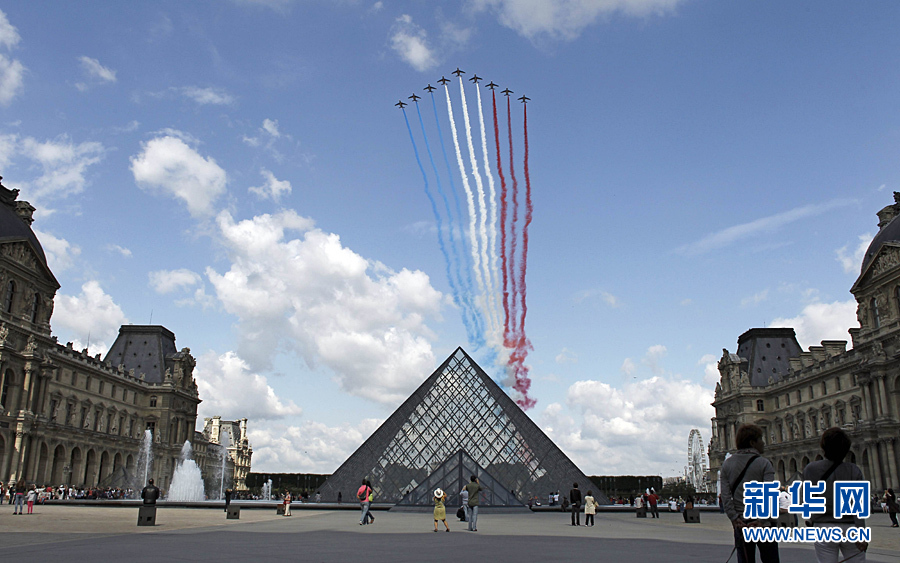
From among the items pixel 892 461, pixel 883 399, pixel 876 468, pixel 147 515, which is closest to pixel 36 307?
pixel 147 515

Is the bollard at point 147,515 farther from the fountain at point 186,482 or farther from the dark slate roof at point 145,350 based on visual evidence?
the dark slate roof at point 145,350

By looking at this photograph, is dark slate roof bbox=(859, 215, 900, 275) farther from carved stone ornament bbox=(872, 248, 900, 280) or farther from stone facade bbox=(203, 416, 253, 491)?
stone facade bbox=(203, 416, 253, 491)

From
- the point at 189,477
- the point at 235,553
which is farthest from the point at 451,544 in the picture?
the point at 189,477

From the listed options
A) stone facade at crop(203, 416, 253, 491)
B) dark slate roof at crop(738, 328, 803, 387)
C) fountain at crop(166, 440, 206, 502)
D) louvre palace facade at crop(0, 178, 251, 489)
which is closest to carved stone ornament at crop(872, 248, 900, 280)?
dark slate roof at crop(738, 328, 803, 387)

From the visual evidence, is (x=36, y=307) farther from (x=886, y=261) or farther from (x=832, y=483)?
(x=886, y=261)

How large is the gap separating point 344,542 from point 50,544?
3939 millimetres

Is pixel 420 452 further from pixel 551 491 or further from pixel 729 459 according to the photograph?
pixel 729 459

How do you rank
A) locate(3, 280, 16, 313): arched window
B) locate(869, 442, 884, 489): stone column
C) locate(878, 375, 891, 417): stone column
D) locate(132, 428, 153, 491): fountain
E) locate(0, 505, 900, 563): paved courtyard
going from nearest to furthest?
locate(0, 505, 900, 563): paved courtyard → locate(878, 375, 891, 417): stone column → locate(869, 442, 884, 489): stone column → locate(3, 280, 16, 313): arched window → locate(132, 428, 153, 491): fountain

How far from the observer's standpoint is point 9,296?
43.4 m

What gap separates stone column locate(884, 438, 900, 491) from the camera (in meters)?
41.1

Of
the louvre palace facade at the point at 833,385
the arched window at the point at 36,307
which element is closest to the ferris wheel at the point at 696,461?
the louvre palace facade at the point at 833,385

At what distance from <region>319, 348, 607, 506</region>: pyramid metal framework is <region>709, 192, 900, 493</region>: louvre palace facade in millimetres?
20137

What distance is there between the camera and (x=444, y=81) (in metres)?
34.8

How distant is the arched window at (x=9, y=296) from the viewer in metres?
42.8
